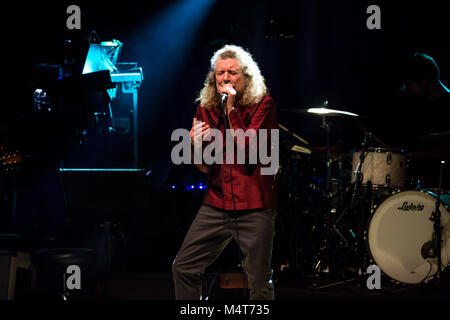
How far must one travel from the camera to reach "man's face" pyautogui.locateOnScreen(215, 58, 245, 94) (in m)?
3.54

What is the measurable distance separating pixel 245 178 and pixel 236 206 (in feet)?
0.66

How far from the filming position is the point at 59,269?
4.78m

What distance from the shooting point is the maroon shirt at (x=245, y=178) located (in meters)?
3.31

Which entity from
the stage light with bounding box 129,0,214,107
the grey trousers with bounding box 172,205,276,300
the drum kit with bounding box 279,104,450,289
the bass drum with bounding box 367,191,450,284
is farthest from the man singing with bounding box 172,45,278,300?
the stage light with bounding box 129,0,214,107

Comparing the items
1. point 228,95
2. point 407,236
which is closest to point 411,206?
point 407,236

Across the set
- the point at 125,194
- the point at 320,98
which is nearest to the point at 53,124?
the point at 125,194

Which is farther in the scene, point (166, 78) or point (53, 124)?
point (166, 78)

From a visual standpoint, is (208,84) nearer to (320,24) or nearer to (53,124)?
(53,124)

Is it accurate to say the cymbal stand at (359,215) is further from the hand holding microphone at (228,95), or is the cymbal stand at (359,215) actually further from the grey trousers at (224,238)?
the hand holding microphone at (228,95)

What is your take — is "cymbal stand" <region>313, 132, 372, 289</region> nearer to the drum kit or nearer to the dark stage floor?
the drum kit

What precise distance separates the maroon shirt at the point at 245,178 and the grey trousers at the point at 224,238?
0.07 meters

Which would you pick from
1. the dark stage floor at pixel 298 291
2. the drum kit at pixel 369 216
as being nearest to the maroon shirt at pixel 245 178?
the drum kit at pixel 369 216
